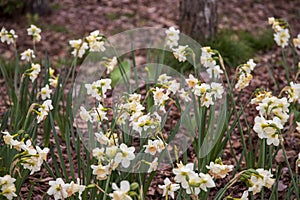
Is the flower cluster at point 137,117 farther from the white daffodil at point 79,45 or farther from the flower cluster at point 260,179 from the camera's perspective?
the white daffodil at point 79,45

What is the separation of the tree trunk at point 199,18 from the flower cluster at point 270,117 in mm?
1949

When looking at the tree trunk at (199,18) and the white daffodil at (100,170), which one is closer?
the white daffodil at (100,170)

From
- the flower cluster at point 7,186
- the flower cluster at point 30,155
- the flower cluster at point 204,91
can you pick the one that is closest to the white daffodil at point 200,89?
the flower cluster at point 204,91

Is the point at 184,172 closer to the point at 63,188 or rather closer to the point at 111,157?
the point at 111,157

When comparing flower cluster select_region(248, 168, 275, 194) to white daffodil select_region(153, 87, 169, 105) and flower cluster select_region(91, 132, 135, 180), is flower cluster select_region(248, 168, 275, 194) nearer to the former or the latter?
flower cluster select_region(91, 132, 135, 180)

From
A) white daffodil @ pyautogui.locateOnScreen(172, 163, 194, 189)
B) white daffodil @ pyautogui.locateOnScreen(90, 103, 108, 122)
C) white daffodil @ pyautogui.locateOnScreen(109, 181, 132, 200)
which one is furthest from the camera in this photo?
white daffodil @ pyautogui.locateOnScreen(90, 103, 108, 122)

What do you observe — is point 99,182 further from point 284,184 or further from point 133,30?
point 133,30

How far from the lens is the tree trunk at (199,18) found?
3981mm

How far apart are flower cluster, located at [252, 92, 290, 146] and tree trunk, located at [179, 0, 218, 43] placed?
1949 millimetres

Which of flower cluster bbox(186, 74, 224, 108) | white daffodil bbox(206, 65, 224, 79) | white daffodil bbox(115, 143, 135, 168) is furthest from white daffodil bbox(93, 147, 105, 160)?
white daffodil bbox(206, 65, 224, 79)

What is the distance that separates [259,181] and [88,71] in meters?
2.47

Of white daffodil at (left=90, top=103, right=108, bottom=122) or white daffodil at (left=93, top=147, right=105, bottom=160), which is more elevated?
white daffodil at (left=90, top=103, right=108, bottom=122)

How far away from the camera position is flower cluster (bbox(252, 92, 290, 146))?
70.6 inches

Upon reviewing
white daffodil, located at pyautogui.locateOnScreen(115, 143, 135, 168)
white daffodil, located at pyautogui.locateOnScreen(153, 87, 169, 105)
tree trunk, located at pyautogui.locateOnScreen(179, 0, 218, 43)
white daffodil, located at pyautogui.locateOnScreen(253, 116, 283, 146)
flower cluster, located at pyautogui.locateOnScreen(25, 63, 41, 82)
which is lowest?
white daffodil, located at pyautogui.locateOnScreen(115, 143, 135, 168)
